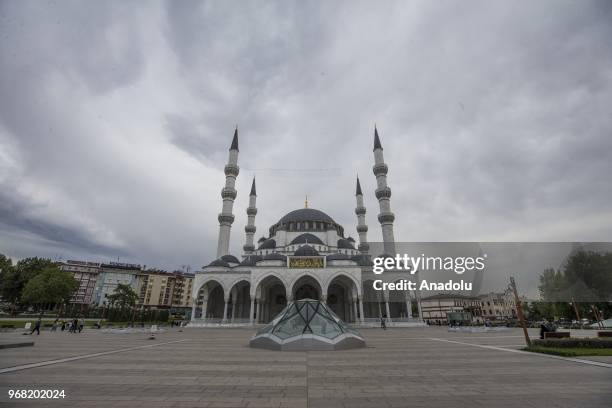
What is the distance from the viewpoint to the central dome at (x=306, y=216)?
167 feet

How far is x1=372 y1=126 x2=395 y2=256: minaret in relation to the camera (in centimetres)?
4162

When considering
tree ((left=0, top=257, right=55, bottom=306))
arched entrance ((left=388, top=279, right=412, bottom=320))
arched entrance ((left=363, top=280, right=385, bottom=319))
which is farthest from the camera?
tree ((left=0, top=257, right=55, bottom=306))

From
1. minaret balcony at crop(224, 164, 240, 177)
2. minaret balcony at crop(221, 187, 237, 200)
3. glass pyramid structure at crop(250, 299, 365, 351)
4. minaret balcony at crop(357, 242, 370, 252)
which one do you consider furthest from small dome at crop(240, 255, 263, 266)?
glass pyramid structure at crop(250, 299, 365, 351)

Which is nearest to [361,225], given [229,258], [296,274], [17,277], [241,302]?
[296,274]

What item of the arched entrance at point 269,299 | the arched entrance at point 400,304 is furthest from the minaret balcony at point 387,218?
the arched entrance at point 269,299

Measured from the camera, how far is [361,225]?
53500mm

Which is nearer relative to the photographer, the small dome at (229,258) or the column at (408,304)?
the column at (408,304)

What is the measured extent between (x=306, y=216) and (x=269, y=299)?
15663 millimetres

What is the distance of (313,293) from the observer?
42406 millimetres

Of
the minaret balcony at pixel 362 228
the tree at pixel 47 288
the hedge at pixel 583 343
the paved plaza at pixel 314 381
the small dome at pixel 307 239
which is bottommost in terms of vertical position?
the paved plaza at pixel 314 381

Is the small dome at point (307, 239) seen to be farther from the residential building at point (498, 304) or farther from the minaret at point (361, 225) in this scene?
the residential building at point (498, 304)

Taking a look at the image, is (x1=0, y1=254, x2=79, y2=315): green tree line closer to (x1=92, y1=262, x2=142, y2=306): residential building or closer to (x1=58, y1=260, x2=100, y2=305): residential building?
(x1=92, y1=262, x2=142, y2=306): residential building

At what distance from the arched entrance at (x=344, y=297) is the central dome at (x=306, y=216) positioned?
13023 millimetres

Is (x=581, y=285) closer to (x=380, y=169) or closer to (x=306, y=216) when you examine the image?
(x=380, y=169)
